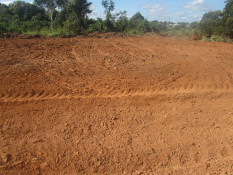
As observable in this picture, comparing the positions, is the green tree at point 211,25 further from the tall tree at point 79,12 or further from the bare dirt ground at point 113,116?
the tall tree at point 79,12

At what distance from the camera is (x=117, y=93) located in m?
4.80

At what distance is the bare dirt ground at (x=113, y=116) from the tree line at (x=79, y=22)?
6113 mm

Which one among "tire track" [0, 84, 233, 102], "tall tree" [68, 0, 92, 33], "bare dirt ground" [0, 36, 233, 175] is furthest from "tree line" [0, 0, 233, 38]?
Answer: "tire track" [0, 84, 233, 102]

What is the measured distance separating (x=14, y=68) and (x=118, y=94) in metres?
3.23

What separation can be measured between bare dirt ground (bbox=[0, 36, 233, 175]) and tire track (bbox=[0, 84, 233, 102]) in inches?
0.9

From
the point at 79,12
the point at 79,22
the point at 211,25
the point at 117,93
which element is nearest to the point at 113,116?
the point at 117,93

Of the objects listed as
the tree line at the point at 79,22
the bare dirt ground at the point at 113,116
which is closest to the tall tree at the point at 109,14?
the tree line at the point at 79,22

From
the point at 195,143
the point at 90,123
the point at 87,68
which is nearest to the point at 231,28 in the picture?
the point at 87,68

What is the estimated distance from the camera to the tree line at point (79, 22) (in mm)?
12253

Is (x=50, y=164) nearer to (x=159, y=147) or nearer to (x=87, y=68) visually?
(x=159, y=147)

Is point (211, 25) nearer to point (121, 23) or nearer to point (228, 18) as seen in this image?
point (228, 18)

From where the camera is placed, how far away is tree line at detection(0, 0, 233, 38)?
12253mm

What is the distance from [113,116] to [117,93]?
0.94m

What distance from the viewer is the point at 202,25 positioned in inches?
546
